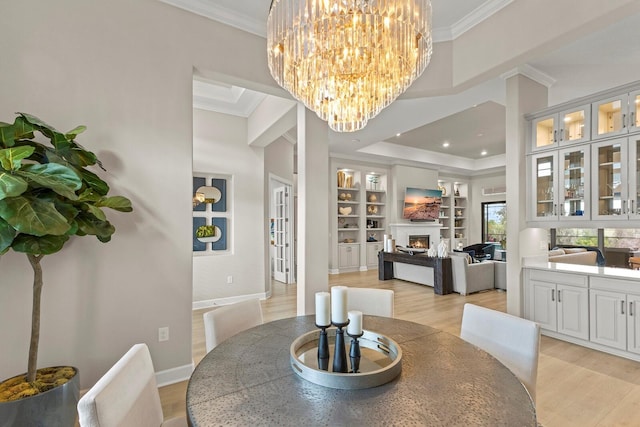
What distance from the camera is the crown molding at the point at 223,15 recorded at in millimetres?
2699

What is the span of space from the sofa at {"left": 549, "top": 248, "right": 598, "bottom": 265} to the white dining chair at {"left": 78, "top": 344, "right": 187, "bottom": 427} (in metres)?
5.31

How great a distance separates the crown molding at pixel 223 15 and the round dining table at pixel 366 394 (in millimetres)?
2774

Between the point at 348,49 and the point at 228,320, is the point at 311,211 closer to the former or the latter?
the point at 228,320

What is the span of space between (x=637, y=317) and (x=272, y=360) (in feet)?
11.5

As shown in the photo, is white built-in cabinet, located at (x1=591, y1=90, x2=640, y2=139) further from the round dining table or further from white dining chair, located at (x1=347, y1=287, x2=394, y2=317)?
the round dining table

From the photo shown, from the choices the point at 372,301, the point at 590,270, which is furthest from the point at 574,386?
the point at 372,301

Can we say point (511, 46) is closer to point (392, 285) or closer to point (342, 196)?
point (392, 285)

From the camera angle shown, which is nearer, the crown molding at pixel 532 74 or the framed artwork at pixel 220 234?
the crown molding at pixel 532 74

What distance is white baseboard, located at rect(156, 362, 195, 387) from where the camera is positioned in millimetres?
2596

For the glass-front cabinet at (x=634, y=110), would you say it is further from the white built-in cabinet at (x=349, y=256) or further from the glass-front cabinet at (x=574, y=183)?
the white built-in cabinet at (x=349, y=256)

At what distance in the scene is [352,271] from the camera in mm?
8211

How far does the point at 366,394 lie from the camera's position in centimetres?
111

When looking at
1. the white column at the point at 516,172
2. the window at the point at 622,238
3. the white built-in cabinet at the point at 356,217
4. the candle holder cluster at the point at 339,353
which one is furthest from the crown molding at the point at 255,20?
the white built-in cabinet at the point at 356,217

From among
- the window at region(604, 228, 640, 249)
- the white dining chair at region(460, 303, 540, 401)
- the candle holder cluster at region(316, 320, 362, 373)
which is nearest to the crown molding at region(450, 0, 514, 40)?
the white dining chair at region(460, 303, 540, 401)
